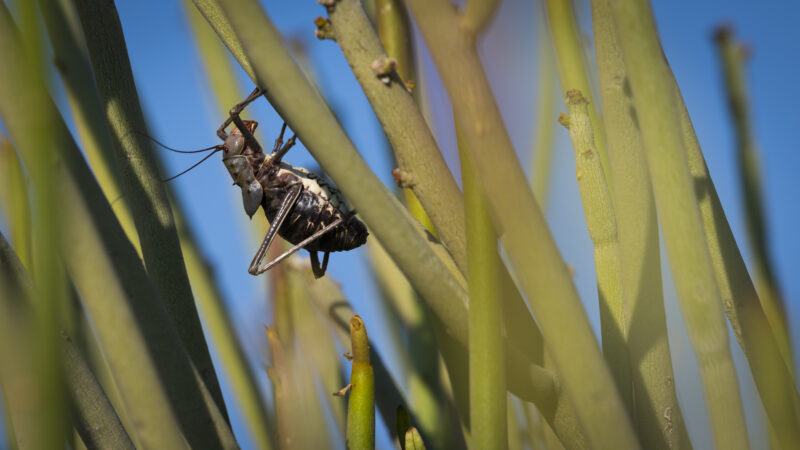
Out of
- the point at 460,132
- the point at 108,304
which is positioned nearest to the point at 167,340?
the point at 108,304

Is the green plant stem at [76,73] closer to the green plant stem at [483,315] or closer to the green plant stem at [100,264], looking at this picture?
the green plant stem at [100,264]

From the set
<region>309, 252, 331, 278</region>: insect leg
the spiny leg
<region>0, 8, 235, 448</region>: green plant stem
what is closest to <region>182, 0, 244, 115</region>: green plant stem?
Result: the spiny leg

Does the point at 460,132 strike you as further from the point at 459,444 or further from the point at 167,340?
the point at 459,444

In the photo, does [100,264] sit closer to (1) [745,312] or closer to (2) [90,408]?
(2) [90,408]

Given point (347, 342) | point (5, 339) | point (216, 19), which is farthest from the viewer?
point (347, 342)

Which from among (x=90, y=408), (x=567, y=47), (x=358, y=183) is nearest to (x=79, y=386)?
(x=90, y=408)

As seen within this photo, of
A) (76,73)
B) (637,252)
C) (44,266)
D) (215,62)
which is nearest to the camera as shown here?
(44,266)

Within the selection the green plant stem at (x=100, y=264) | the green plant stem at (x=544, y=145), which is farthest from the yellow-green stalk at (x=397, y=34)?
the green plant stem at (x=100, y=264)
